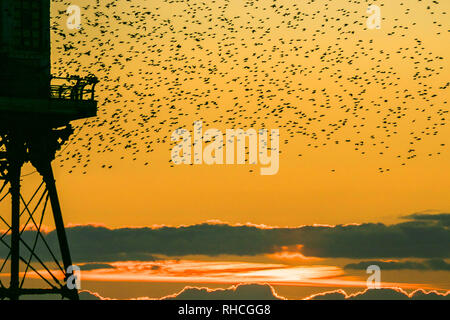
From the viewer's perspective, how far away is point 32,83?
8450cm

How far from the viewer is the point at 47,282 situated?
87.1 metres
